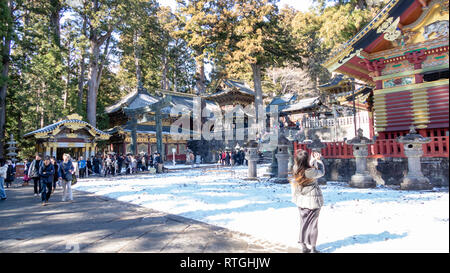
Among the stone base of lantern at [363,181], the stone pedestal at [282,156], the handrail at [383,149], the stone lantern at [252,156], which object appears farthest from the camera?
the stone lantern at [252,156]

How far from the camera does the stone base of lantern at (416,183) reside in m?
7.35

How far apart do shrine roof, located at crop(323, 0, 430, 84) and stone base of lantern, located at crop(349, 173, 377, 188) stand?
13.3ft

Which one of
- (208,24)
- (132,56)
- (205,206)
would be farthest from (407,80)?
(132,56)

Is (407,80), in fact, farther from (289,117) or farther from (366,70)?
(289,117)

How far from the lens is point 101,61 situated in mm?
25969

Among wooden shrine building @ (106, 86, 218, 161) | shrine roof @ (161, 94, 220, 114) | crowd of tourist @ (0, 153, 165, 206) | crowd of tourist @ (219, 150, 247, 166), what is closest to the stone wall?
crowd of tourist @ (0, 153, 165, 206)

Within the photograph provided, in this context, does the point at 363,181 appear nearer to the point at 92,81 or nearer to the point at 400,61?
the point at 400,61

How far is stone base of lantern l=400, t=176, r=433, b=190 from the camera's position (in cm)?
735

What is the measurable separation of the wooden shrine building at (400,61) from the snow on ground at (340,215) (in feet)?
Result: 11.3

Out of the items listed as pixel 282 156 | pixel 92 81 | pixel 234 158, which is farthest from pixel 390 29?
pixel 92 81

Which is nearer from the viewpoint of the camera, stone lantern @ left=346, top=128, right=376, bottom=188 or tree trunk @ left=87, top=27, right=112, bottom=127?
stone lantern @ left=346, top=128, right=376, bottom=188

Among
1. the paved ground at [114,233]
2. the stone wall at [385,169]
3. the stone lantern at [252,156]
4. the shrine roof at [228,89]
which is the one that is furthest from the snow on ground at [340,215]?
the shrine roof at [228,89]

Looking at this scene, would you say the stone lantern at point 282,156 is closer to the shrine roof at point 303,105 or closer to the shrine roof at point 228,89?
the shrine roof at point 228,89

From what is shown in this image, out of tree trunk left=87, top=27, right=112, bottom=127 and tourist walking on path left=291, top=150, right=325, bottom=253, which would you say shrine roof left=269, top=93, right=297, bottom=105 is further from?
tourist walking on path left=291, top=150, right=325, bottom=253
